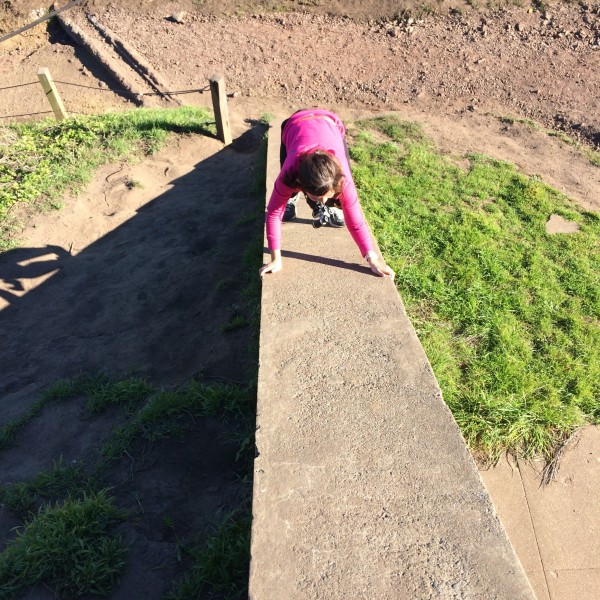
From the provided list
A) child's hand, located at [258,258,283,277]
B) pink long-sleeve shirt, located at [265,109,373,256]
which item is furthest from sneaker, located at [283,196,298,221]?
child's hand, located at [258,258,283,277]

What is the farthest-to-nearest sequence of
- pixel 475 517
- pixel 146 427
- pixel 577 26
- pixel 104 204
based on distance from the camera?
pixel 577 26 < pixel 104 204 < pixel 146 427 < pixel 475 517

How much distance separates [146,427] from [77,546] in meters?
0.94

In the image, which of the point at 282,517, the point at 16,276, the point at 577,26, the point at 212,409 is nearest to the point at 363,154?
the point at 212,409

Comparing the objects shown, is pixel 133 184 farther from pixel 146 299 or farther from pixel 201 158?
pixel 146 299

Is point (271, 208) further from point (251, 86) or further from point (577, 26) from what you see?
point (577, 26)

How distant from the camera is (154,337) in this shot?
479cm

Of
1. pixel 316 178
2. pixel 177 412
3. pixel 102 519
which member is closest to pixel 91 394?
pixel 177 412

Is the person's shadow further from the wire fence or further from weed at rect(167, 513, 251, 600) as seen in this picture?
weed at rect(167, 513, 251, 600)

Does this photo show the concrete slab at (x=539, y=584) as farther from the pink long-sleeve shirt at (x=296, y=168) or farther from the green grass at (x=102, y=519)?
the pink long-sleeve shirt at (x=296, y=168)

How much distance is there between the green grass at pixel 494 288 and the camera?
326 centimetres

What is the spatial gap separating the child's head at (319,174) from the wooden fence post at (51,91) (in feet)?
23.4

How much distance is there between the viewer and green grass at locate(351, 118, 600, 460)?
3.26 m

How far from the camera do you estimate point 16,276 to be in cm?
593

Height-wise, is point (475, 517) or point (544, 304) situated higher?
point (475, 517)
